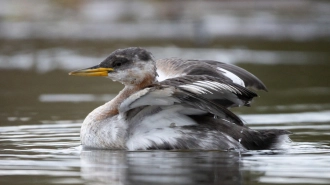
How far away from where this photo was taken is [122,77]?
1083 centimetres

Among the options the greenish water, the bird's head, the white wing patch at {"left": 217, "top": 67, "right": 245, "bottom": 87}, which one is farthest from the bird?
the white wing patch at {"left": 217, "top": 67, "right": 245, "bottom": 87}

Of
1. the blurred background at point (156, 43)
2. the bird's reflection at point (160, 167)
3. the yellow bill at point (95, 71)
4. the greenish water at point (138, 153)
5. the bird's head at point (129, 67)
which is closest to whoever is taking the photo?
the bird's reflection at point (160, 167)

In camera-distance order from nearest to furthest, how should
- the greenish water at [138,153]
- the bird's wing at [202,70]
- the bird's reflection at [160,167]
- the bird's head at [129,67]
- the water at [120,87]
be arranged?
1. the bird's reflection at [160,167]
2. the greenish water at [138,153]
3. the water at [120,87]
4. the bird's head at [129,67]
5. the bird's wing at [202,70]

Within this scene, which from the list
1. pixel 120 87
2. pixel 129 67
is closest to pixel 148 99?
pixel 129 67

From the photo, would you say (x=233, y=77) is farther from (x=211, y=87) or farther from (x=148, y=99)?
(x=148, y=99)

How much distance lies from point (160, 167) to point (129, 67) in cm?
204

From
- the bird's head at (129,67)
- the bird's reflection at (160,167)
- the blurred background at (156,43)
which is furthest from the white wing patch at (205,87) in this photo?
the blurred background at (156,43)

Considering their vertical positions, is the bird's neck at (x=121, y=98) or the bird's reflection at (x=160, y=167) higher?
the bird's neck at (x=121, y=98)

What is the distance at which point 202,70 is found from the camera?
11.2 meters

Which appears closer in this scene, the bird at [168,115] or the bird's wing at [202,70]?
the bird at [168,115]

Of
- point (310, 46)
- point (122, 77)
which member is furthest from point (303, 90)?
point (310, 46)

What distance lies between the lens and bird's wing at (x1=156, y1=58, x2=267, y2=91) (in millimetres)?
11219

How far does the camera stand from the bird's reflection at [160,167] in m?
8.32

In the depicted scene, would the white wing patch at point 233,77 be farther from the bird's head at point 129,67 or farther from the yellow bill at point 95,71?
the yellow bill at point 95,71
